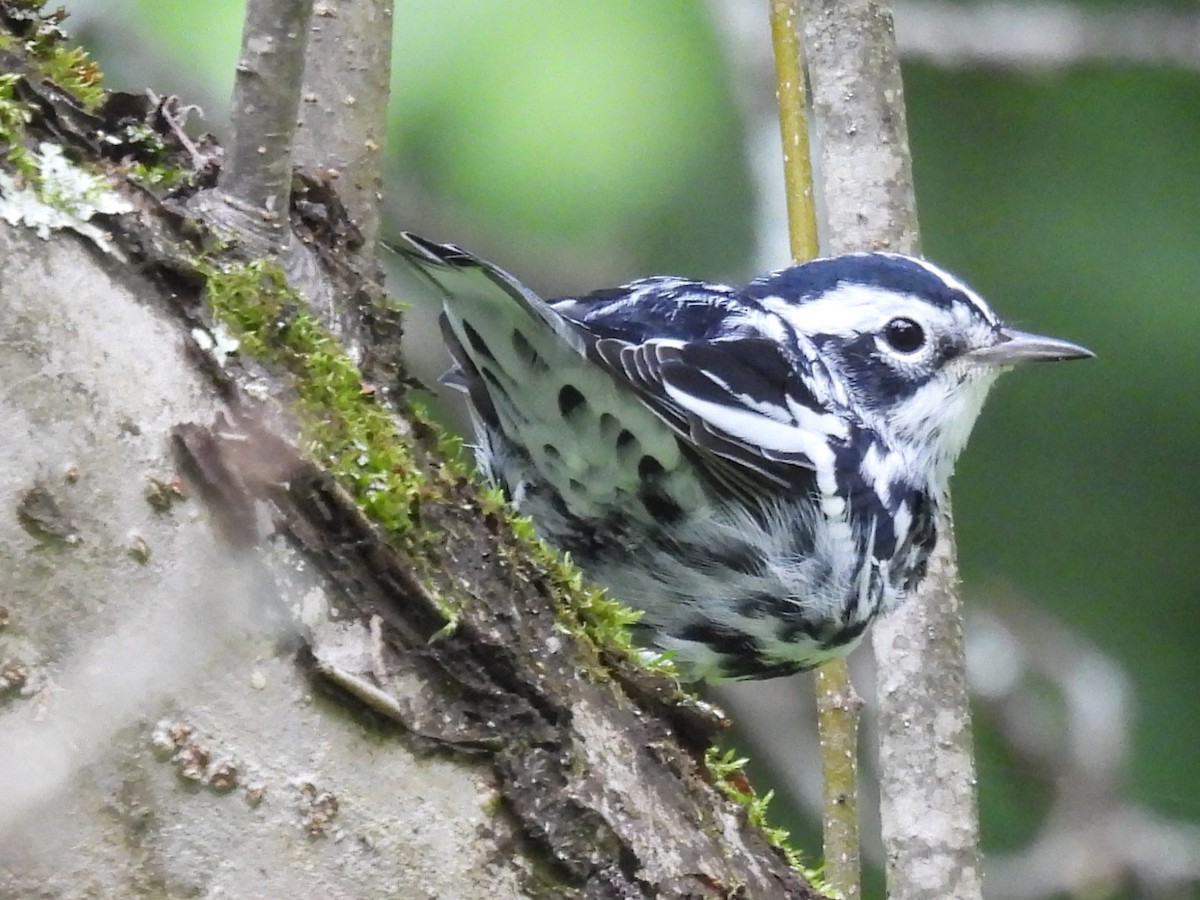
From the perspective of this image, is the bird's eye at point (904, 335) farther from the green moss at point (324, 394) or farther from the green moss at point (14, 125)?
the green moss at point (14, 125)

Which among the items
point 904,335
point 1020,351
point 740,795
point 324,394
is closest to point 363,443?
point 324,394

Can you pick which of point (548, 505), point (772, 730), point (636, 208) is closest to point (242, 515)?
point (548, 505)

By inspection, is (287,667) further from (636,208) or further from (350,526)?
(636,208)

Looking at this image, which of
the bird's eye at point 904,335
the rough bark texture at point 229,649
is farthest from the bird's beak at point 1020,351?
the rough bark texture at point 229,649

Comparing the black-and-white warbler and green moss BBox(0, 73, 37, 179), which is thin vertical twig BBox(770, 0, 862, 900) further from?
green moss BBox(0, 73, 37, 179)

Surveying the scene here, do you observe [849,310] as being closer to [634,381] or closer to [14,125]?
[634,381]
